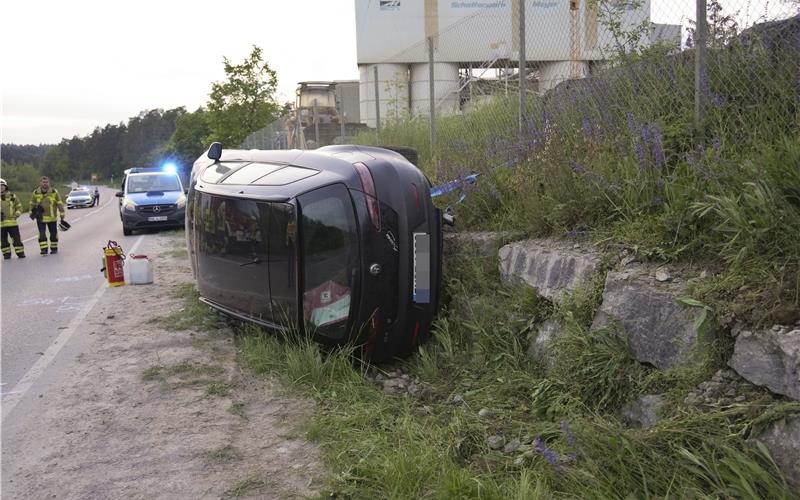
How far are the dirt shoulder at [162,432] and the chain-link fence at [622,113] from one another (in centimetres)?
264

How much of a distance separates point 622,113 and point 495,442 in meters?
3.19

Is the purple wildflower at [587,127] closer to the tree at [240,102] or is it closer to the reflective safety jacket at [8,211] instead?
the reflective safety jacket at [8,211]

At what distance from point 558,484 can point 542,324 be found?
165 centimetres

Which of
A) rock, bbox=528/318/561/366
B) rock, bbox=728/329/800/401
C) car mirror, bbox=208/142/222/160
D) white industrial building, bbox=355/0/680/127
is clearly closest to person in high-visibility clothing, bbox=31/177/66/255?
white industrial building, bbox=355/0/680/127

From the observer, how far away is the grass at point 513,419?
9.91 ft

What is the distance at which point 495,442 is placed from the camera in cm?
387

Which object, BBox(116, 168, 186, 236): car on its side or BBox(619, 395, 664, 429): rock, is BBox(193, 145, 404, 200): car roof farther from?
BBox(116, 168, 186, 236): car on its side

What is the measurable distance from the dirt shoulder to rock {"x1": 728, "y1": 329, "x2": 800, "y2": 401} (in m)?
2.20

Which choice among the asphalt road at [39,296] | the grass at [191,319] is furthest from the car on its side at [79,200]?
the grass at [191,319]

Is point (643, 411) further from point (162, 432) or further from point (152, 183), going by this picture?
point (152, 183)

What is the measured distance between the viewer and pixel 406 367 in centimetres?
559

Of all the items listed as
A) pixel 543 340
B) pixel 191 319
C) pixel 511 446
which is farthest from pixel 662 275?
pixel 191 319

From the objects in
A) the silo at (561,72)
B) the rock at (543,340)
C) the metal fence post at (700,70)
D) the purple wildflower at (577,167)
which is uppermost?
the silo at (561,72)

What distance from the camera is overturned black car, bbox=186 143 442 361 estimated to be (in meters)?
5.17
